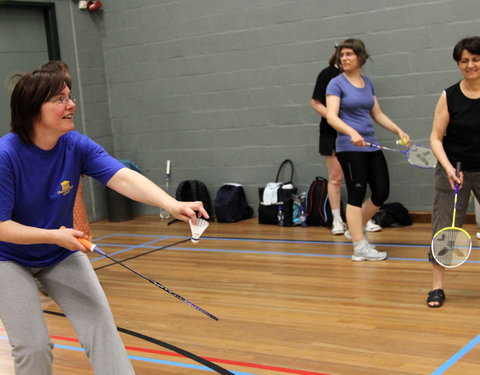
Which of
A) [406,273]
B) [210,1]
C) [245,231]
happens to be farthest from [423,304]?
[210,1]

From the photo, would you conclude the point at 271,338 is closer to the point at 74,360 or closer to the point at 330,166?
the point at 74,360

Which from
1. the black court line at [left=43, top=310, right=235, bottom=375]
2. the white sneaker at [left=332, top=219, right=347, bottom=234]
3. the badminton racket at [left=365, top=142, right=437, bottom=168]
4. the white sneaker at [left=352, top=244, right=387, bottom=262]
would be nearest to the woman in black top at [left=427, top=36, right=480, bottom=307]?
the white sneaker at [left=352, top=244, right=387, bottom=262]

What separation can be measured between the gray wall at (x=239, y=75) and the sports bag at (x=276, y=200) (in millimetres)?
174

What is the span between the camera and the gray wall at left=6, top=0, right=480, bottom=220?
6.43 m

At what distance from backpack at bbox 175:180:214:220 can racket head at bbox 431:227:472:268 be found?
421 centimetres

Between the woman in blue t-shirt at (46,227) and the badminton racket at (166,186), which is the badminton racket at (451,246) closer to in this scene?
the woman in blue t-shirt at (46,227)

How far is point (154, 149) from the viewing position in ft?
27.6

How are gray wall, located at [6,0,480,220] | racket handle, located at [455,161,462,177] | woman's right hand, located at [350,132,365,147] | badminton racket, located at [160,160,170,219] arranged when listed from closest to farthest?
racket handle, located at [455,161,462,177] < woman's right hand, located at [350,132,365,147] < gray wall, located at [6,0,480,220] < badminton racket, located at [160,160,170,219]

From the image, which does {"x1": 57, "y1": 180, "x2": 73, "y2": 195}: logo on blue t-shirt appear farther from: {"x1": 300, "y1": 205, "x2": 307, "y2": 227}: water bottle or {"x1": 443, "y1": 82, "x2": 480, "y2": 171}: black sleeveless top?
{"x1": 300, "y1": 205, "x2": 307, "y2": 227}: water bottle

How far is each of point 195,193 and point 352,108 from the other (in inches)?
121

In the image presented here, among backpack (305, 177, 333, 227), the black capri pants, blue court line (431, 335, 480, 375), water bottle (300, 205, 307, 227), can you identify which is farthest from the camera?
water bottle (300, 205, 307, 227)

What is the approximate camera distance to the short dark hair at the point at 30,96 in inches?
101

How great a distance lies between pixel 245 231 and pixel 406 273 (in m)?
2.44

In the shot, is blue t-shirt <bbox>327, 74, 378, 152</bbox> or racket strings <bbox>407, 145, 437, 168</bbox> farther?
racket strings <bbox>407, 145, 437, 168</bbox>
